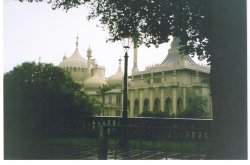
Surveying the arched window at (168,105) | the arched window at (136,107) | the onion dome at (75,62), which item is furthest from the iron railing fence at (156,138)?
the onion dome at (75,62)

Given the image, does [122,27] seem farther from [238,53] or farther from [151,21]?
[238,53]

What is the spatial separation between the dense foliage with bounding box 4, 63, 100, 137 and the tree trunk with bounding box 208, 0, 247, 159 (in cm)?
405

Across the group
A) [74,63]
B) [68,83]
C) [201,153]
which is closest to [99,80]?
[74,63]

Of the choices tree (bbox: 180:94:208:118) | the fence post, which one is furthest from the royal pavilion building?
the fence post

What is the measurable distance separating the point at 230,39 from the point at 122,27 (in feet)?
12.9

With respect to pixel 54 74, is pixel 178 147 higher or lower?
lower

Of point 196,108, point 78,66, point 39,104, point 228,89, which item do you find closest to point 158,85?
point 196,108

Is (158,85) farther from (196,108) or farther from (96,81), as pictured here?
(96,81)

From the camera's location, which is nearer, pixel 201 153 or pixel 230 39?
pixel 230 39

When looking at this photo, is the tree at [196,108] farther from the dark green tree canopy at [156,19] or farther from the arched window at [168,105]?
the dark green tree canopy at [156,19]

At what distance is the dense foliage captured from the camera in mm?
8066

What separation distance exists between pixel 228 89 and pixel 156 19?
3457 mm

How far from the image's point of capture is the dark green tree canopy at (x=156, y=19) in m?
8.59

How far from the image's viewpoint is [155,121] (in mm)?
10125
